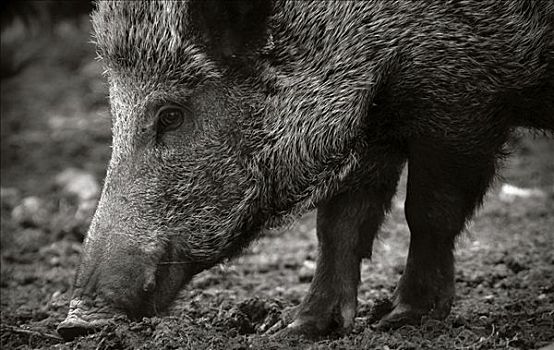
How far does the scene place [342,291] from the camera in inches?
197

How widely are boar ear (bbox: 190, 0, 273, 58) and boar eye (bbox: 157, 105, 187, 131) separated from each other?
307 mm

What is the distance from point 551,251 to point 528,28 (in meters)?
2.39

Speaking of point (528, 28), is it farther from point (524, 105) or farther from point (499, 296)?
point (499, 296)

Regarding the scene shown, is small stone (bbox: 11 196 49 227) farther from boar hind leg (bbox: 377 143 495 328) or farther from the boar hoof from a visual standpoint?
boar hind leg (bbox: 377 143 495 328)

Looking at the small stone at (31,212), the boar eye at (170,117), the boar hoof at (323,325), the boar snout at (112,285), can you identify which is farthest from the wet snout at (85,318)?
the small stone at (31,212)

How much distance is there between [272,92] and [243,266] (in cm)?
256

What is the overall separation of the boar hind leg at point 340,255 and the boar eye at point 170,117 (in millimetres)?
1017

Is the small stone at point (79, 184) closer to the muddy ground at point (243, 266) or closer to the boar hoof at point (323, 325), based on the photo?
the muddy ground at point (243, 266)

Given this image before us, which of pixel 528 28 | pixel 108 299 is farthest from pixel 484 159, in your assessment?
pixel 108 299

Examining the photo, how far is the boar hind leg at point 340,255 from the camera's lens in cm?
493

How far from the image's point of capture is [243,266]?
689 centimetres

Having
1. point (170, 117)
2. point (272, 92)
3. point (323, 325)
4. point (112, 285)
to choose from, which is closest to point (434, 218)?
point (323, 325)

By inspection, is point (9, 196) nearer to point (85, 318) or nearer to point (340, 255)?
point (340, 255)

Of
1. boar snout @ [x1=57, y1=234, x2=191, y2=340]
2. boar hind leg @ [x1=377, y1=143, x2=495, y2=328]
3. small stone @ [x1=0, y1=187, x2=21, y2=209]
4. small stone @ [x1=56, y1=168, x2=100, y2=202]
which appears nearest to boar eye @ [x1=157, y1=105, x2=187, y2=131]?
boar snout @ [x1=57, y1=234, x2=191, y2=340]
